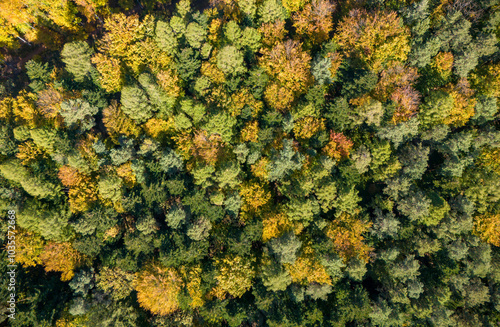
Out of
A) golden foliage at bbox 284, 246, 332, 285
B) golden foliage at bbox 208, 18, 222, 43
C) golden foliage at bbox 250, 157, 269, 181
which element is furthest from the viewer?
golden foliage at bbox 208, 18, 222, 43

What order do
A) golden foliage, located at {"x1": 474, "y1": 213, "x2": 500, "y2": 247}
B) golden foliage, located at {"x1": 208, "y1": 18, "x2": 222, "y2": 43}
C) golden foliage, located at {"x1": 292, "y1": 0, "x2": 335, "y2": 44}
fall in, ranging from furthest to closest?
1. golden foliage, located at {"x1": 208, "y1": 18, "x2": 222, "y2": 43}
2. golden foliage, located at {"x1": 292, "y1": 0, "x2": 335, "y2": 44}
3. golden foliage, located at {"x1": 474, "y1": 213, "x2": 500, "y2": 247}

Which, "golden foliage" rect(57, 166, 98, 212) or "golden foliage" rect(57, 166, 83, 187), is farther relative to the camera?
"golden foliage" rect(57, 166, 83, 187)

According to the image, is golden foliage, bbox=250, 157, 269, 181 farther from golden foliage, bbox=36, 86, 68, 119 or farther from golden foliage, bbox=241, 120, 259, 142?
golden foliage, bbox=36, 86, 68, 119

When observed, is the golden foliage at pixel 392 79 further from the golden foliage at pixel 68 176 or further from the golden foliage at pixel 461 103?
the golden foliage at pixel 68 176

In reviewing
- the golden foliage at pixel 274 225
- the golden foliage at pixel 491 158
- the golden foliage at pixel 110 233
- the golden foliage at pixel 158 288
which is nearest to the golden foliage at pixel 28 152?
the golden foliage at pixel 110 233

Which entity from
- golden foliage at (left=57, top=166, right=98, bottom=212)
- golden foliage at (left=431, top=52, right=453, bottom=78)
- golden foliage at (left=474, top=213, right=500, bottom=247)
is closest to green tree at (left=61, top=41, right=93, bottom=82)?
golden foliage at (left=57, top=166, right=98, bottom=212)

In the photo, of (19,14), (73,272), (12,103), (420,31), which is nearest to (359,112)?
(420,31)

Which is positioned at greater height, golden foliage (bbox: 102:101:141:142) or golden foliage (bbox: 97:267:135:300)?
golden foliage (bbox: 102:101:141:142)
